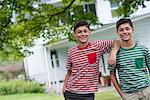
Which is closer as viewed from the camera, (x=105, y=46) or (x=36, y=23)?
(x=105, y=46)

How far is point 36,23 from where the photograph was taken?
→ 1353 cm

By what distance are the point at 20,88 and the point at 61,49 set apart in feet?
17.8

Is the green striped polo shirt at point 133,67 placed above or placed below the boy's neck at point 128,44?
below

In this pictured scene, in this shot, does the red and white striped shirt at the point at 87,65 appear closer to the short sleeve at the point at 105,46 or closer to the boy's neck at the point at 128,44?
the short sleeve at the point at 105,46

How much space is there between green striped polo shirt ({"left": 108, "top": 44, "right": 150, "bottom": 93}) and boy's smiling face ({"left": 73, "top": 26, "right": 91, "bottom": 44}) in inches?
19.5

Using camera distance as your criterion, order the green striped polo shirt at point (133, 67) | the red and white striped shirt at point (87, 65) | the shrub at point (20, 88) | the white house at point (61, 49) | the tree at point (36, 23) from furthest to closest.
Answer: the white house at point (61, 49)
the shrub at point (20, 88)
the tree at point (36, 23)
the red and white striped shirt at point (87, 65)
the green striped polo shirt at point (133, 67)

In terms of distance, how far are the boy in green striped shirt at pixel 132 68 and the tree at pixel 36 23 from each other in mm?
7168

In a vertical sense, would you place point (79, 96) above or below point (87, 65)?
below

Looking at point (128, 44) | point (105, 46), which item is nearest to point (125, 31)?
point (128, 44)

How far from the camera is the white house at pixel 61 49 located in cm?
2467

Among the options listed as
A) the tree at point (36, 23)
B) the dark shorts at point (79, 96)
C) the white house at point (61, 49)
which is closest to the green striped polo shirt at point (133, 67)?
the dark shorts at point (79, 96)

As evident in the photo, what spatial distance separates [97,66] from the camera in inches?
200

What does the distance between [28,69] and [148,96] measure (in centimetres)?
2617

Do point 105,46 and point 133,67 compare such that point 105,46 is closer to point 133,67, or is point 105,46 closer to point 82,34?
point 82,34
